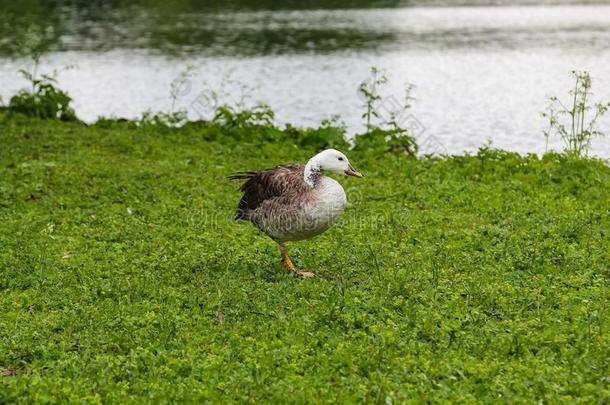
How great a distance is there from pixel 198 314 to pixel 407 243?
3.59 metres

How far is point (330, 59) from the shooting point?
35250 mm

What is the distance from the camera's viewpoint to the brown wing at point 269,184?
9.84m

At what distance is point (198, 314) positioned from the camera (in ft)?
28.1

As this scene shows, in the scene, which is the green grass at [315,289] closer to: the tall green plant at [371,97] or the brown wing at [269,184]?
the brown wing at [269,184]

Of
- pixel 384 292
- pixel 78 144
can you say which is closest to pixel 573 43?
pixel 78 144

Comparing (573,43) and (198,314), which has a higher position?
(573,43)

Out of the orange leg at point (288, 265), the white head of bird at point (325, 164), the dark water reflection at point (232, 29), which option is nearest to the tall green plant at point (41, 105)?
the dark water reflection at point (232, 29)

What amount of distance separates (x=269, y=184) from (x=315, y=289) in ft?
5.18

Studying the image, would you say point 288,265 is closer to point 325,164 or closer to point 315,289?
point 315,289

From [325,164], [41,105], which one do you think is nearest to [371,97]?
[41,105]

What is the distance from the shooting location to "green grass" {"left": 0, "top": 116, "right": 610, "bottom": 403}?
6941 millimetres

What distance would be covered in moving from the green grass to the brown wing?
716 mm

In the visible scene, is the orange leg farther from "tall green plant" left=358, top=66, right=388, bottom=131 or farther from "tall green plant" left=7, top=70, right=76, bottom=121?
"tall green plant" left=7, top=70, right=76, bottom=121

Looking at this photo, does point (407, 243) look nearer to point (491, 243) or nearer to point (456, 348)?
point (491, 243)
